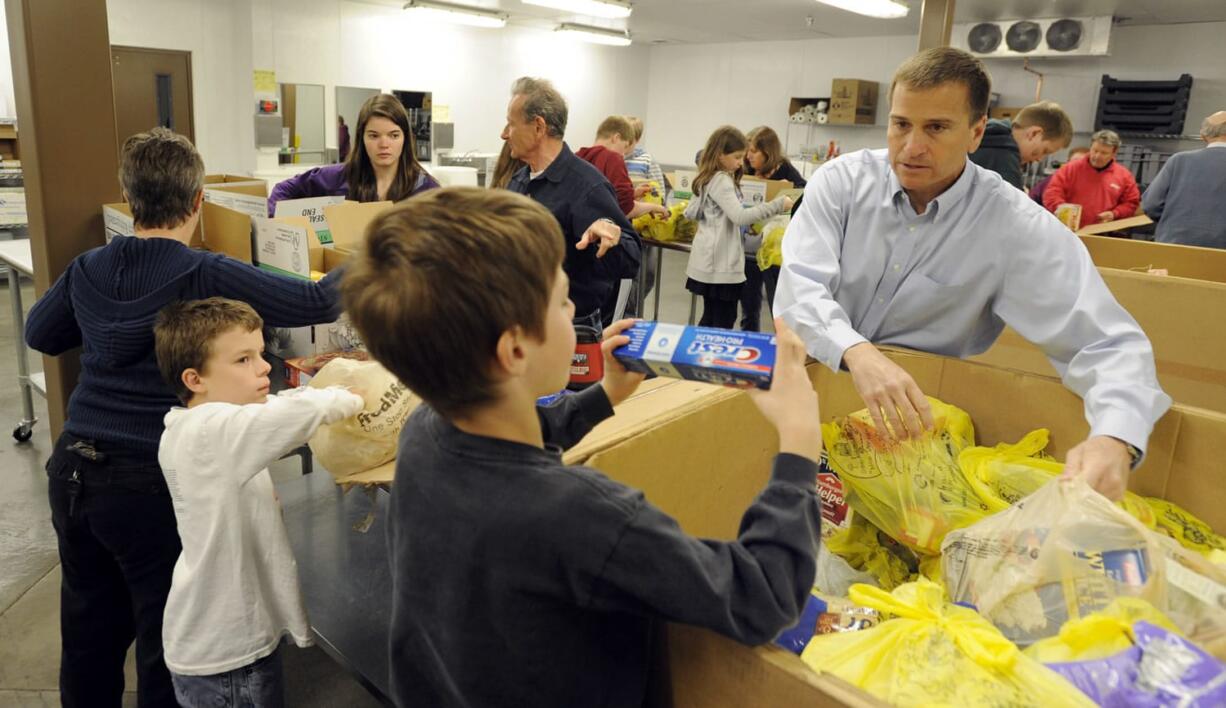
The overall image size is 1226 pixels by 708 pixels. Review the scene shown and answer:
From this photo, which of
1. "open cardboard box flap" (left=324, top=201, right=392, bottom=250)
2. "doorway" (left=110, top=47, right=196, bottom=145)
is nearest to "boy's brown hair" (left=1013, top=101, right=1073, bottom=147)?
"open cardboard box flap" (left=324, top=201, right=392, bottom=250)

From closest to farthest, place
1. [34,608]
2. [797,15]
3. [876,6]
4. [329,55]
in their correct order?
[34,608], [876,6], [329,55], [797,15]

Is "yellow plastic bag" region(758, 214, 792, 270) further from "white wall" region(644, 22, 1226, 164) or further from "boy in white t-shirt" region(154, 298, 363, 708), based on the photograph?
"white wall" region(644, 22, 1226, 164)

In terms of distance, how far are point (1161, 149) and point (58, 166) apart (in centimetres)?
956

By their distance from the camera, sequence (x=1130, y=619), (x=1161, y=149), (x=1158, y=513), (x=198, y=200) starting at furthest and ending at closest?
(x=1161, y=149), (x=198, y=200), (x=1158, y=513), (x=1130, y=619)

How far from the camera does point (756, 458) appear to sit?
1.46 metres

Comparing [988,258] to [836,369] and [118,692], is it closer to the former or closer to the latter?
[836,369]

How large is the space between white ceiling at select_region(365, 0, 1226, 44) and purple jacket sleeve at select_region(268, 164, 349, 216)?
5.89 m

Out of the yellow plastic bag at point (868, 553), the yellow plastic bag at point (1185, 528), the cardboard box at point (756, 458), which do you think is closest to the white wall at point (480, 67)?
the cardboard box at point (756, 458)

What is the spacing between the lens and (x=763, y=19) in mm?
9438

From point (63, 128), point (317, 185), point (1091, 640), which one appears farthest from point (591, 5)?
point (1091, 640)

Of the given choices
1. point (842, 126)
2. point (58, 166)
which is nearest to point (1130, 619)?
point (58, 166)

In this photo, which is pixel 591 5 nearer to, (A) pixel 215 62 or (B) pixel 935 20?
(A) pixel 215 62

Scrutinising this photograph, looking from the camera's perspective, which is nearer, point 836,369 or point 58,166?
point 836,369

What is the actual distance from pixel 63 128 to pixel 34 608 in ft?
4.50
